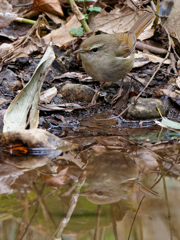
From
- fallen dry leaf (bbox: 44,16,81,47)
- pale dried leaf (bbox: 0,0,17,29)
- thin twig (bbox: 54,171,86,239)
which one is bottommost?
fallen dry leaf (bbox: 44,16,81,47)

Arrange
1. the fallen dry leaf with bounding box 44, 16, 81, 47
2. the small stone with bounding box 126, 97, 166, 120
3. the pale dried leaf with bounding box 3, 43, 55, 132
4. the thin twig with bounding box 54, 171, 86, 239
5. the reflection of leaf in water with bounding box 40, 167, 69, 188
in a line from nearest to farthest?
the thin twig with bounding box 54, 171, 86, 239 → the reflection of leaf in water with bounding box 40, 167, 69, 188 → the pale dried leaf with bounding box 3, 43, 55, 132 → the small stone with bounding box 126, 97, 166, 120 → the fallen dry leaf with bounding box 44, 16, 81, 47

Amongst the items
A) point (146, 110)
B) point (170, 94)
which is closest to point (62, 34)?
point (170, 94)

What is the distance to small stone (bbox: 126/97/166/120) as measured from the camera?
4.18 metres

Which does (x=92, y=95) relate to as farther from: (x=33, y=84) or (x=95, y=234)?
(x=95, y=234)

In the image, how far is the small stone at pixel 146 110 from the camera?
4180 mm

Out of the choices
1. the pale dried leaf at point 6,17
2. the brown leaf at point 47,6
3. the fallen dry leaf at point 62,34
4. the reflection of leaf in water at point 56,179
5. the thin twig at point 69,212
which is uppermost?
the thin twig at point 69,212

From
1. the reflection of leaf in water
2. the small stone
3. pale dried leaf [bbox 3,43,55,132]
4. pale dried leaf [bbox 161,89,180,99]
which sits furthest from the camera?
pale dried leaf [bbox 161,89,180,99]

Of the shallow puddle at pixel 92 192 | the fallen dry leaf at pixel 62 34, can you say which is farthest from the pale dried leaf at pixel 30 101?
the fallen dry leaf at pixel 62 34

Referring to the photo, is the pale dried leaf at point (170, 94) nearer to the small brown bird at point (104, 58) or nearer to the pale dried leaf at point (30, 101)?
the small brown bird at point (104, 58)

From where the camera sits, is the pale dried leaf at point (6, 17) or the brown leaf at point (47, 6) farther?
the brown leaf at point (47, 6)

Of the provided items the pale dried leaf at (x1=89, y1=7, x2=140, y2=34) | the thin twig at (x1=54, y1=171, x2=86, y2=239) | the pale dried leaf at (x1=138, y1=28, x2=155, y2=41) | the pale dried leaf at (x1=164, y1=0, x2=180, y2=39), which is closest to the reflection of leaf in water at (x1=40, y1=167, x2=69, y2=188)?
the thin twig at (x1=54, y1=171, x2=86, y2=239)

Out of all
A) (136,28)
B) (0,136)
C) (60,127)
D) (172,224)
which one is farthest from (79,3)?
(172,224)

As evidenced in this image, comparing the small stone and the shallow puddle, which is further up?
the shallow puddle

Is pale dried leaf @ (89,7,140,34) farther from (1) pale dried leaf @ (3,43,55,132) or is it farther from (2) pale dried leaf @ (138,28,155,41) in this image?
(1) pale dried leaf @ (3,43,55,132)
